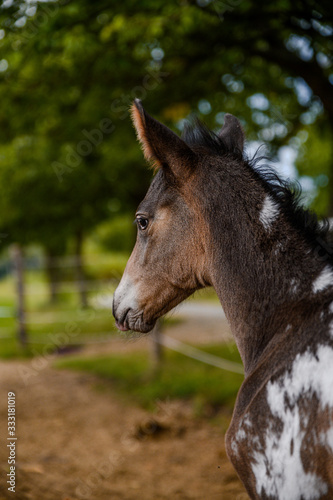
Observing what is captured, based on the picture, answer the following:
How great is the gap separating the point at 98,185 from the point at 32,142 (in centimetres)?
139

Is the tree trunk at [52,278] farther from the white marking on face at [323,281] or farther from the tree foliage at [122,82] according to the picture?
the white marking on face at [323,281]

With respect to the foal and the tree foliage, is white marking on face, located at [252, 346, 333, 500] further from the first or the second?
the tree foliage

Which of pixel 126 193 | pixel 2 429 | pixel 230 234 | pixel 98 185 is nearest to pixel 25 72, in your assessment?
pixel 98 185

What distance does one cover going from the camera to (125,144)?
25.1 feet

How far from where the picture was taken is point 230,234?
2.39m

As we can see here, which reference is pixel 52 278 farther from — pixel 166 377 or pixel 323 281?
pixel 323 281

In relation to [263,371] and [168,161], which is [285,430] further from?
[168,161]

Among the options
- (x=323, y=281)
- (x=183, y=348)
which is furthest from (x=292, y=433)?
(x=183, y=348)

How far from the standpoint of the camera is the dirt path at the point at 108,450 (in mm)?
4809

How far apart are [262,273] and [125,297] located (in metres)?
0.79

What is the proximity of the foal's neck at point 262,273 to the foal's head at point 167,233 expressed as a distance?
146mm

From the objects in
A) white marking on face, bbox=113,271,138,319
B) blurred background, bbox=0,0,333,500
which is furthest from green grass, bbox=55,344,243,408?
white marking on face, bbox=113,271,138,319

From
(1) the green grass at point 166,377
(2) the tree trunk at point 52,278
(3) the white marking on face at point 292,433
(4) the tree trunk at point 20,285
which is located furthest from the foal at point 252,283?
(2) the tree trunk at point 52,278

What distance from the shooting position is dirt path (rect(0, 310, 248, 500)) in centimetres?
481
